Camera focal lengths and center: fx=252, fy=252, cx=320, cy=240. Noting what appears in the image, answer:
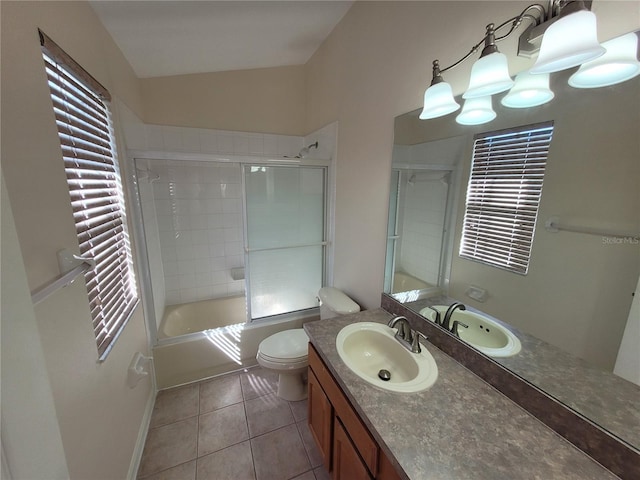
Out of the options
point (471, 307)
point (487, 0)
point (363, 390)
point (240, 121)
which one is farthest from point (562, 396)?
point (240, 121)

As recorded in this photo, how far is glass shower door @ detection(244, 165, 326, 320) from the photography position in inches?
86.0

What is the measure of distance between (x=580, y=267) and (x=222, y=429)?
211 centimetres

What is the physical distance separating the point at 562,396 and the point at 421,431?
1.51 feet

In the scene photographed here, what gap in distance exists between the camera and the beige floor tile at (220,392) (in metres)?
1.91

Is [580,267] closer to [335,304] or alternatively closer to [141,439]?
[335,304]

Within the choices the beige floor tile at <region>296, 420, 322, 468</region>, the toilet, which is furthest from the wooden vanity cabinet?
Answer: the toilet

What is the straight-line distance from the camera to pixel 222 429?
1704 millimetres

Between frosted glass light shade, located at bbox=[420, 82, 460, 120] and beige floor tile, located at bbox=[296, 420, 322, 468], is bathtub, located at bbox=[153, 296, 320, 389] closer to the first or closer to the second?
beige floor tile, located at bbox=[296, 420, 322, 468]

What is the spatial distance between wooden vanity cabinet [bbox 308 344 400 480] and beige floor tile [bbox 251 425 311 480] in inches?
11.3

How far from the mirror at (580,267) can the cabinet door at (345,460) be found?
0.66 m

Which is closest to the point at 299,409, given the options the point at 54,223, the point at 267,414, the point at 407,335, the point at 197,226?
the point at 267,414

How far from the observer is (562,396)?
31.4 inches

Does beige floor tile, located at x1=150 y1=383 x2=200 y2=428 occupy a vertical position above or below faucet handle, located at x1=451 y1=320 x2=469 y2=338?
below

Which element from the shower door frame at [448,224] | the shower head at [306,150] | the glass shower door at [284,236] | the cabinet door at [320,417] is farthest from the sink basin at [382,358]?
the shower head at [306,150]
